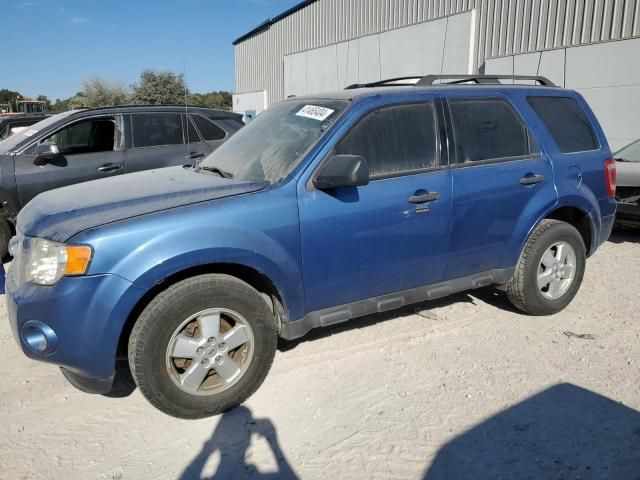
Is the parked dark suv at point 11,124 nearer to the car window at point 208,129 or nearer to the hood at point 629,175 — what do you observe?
the car window at point 208,129

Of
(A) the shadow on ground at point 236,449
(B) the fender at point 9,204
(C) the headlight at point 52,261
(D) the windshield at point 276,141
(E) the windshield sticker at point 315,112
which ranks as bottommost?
(A) the shadow on ground at point 236,449

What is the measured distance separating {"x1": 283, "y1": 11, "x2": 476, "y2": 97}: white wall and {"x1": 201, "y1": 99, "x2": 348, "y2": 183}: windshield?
37.0 ft

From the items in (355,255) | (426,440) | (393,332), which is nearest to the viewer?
(426,440)

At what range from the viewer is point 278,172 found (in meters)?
3.27

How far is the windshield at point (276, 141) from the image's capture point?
3.34 meters

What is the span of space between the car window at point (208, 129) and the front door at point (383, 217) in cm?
390

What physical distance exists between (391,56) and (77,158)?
40.9ft

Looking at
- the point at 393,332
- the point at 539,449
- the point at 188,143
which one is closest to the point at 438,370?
the point at 393,332

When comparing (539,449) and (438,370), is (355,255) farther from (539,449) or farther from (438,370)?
(539,449)

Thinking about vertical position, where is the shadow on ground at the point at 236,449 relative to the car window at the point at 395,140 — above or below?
below

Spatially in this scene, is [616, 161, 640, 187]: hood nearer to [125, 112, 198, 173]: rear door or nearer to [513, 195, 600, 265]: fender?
[513, 195, 600, 265]: fender

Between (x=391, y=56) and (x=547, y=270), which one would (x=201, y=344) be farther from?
(x=391, y=56)

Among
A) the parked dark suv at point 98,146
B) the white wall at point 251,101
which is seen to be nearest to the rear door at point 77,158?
the parked dark suv at point 98,146

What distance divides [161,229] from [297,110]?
1.54m
